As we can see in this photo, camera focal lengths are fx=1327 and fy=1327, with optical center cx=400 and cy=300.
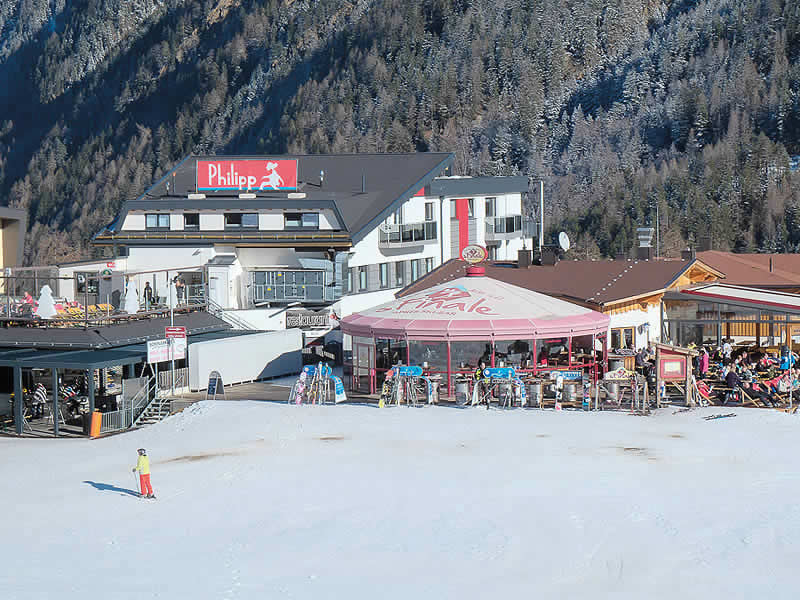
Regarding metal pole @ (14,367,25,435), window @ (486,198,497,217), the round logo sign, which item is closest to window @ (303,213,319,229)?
Answer: the round logo sign

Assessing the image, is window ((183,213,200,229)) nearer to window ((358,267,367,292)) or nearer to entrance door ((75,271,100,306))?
entrance door ((75,271,100,306))

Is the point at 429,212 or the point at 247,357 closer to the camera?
the point at 247,357

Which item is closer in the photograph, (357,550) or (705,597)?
(705,597)

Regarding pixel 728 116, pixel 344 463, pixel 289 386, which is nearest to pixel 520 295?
pixel 289 386

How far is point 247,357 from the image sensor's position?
4234 centimetres

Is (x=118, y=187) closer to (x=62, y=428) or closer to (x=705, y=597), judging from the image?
(x=62, y=428)

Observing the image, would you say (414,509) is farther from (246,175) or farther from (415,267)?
(415,267)

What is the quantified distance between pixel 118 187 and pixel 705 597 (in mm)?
168890

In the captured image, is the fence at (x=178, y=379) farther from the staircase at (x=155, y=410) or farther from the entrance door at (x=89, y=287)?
the entrance door at (x=89, y=287)

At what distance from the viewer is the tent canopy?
36750 millimetres

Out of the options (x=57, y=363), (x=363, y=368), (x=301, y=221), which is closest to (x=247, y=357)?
(x=363, y=368)

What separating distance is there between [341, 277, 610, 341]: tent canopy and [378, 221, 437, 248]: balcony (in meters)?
14.7

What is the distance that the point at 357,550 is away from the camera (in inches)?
893

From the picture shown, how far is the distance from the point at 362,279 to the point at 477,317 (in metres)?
16.5
